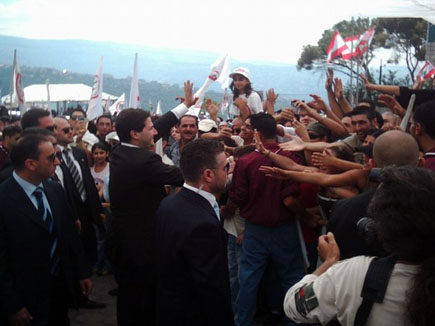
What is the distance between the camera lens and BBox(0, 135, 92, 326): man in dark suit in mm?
3520

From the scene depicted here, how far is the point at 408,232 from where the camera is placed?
1.86 m

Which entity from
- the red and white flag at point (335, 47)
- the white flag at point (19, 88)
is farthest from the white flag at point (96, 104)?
the red and white flag at point (335, 47)

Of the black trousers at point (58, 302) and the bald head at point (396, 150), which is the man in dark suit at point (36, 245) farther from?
the bald head at point (396, 150)

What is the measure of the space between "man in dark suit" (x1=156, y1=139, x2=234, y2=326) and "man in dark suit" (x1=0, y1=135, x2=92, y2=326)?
0.99m

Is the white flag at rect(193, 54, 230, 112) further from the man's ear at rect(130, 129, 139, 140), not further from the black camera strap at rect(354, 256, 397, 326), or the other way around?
the black camera strap at rect(354, 256, 397, 326)

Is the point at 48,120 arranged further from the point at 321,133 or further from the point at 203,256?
the point at 203,256

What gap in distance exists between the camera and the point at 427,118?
3787 mm

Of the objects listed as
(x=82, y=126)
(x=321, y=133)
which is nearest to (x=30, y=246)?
(x=321, y=133)

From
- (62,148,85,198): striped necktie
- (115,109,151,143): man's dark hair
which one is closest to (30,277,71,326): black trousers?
(115,109,151,143): man's dark hair

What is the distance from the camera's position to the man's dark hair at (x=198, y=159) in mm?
3289

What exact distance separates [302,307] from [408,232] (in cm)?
54

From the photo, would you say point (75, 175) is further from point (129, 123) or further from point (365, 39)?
point (365, 39)

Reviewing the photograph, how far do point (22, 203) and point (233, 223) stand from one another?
2.49 metres

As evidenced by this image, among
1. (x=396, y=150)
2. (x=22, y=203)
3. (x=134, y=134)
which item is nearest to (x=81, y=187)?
(x=134, y=134)
